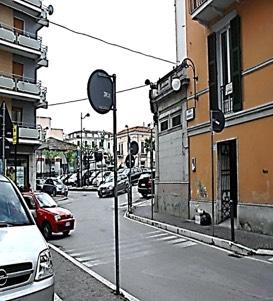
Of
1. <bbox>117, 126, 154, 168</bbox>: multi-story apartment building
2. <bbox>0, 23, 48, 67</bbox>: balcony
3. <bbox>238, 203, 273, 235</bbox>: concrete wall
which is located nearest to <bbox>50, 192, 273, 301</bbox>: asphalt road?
<bbox>238, 203, 273, 235</bbox>: concrete wall

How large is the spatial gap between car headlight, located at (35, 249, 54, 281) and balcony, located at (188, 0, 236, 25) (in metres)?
12.2

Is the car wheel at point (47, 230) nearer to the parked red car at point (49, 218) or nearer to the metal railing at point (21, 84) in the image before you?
the parked red car at point (49, 218)

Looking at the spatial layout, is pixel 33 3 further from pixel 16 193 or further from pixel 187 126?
pixel 16 193

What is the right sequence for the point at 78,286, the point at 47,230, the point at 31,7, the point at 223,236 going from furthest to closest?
1. the point at 31,7
2. the point at 47,230
3. the point at 223,236
4. the point at 78,286

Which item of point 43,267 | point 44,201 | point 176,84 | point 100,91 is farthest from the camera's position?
point 176,84

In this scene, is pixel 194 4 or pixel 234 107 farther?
pixel 194 4

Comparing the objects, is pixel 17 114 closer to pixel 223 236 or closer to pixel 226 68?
pixel 226 68

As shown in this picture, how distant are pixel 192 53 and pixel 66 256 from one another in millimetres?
10224

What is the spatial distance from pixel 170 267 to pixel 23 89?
2810cm

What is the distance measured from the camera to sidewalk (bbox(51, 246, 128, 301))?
723 cm

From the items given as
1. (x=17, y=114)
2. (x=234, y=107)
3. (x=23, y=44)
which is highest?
(x=23, y=44)

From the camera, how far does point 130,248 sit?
12742 millimetres

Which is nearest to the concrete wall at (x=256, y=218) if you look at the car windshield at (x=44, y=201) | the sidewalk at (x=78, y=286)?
the sidewalk at (x=78, y=286)

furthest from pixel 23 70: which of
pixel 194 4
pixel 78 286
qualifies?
pixel 78 286
